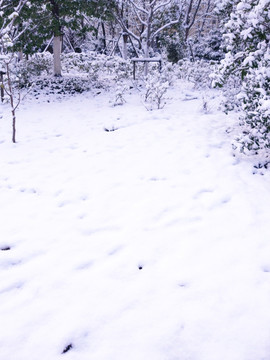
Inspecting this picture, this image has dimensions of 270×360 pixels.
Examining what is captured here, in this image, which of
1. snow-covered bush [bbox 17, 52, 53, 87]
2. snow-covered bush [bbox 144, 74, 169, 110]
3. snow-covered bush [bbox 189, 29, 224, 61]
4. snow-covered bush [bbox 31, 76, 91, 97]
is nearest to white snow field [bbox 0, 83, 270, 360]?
snow-covered bush [bbox 144, 74, 169, 110]

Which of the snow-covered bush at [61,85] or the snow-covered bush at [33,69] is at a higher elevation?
the snow-covered bush at [33,69]

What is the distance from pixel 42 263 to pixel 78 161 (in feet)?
8.46

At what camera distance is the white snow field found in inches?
76.6

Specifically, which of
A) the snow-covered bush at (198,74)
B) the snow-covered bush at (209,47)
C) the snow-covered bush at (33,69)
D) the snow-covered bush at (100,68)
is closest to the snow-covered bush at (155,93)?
the snow-covered bush at (198,74)

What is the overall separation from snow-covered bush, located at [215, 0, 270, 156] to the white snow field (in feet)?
1.63

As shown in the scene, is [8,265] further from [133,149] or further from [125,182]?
[133,149]

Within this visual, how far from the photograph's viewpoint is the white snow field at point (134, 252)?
1.95m

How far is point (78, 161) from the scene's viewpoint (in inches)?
195

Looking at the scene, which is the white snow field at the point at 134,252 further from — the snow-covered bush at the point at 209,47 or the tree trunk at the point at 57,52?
the snow-covered bush at the point at 209,47

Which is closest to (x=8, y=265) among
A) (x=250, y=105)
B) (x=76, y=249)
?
(x=76, y=249)

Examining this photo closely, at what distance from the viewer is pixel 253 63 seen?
4.26 meters

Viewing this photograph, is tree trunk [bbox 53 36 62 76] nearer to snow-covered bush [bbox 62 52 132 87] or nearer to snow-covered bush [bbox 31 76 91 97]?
snow-covered bush [bbox 31 76 91 97]

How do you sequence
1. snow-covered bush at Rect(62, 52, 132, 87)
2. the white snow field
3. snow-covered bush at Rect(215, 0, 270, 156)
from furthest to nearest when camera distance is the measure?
snow-covered bush at Rect(62, 52, 132, 87) < snow-covered bush at Rect(215, 0, 270, 156) < the white snow field

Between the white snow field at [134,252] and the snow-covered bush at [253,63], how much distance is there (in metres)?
0.50
